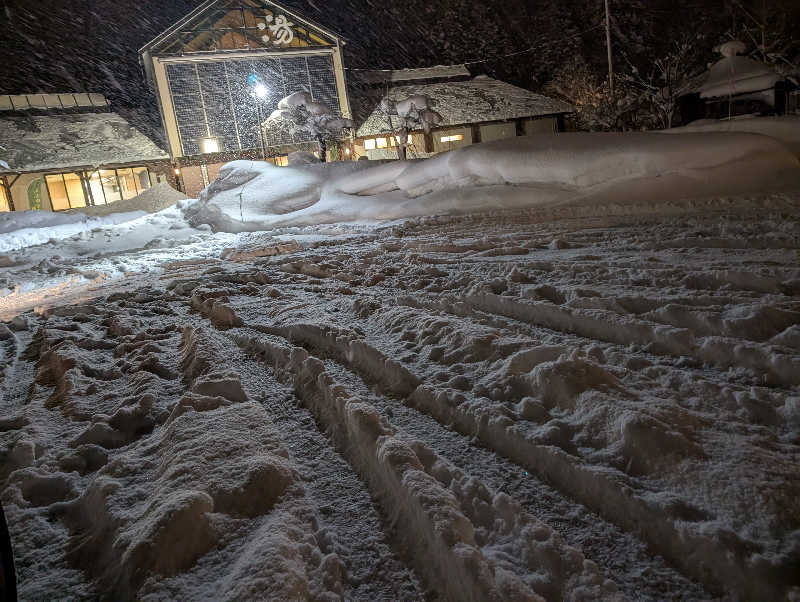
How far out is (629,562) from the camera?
1.34 metres

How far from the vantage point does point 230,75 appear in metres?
21.2

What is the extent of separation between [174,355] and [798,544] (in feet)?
11.2

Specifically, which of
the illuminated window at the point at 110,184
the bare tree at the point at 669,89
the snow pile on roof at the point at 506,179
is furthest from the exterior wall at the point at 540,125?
the illuminated window at the point at 110,184

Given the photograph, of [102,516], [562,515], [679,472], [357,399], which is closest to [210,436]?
[102,516]

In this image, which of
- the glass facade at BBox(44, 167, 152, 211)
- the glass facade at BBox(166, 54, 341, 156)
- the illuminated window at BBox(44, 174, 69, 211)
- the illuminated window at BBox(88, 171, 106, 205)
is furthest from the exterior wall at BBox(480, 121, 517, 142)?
the illuminated window at BBox(44, 174, 69, 211)

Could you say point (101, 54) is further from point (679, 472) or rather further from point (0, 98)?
point (679, 472)

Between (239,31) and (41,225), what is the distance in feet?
40.2

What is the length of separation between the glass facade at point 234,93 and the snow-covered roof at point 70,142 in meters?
2.04

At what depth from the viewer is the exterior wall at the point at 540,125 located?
25234 millimetres

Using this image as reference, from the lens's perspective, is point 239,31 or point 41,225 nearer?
point 41,225

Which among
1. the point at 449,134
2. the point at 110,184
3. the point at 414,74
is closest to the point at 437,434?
the point at 110,184

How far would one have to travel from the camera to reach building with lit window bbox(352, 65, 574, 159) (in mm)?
23422

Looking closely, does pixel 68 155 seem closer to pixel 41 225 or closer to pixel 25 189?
pixel 25 189

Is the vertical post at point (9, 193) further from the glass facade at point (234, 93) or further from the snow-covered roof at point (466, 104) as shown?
the snow-covered roof at point (466, 104)
